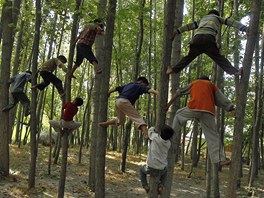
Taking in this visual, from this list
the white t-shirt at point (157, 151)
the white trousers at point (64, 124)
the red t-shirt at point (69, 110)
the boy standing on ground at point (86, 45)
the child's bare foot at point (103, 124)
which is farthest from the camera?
the white trousers at point (64, 124)

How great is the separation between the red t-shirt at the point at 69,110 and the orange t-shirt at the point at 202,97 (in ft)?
9.57

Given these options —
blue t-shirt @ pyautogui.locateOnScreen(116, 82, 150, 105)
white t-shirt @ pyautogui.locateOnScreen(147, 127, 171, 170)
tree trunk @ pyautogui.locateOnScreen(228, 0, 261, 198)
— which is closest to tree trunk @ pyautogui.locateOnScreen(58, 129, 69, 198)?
blue t-shirt @ pyautogui.locateOnScreen(116, 82, 150, 105)

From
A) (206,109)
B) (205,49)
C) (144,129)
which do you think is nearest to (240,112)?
(206,109)

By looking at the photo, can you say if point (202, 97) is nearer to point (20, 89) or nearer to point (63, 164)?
point (63, 164)

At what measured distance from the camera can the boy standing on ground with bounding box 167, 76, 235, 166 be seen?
5.29m

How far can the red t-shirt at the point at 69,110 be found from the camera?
23.2ft

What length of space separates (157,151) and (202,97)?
1290 mm

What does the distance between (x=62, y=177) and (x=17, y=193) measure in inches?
121

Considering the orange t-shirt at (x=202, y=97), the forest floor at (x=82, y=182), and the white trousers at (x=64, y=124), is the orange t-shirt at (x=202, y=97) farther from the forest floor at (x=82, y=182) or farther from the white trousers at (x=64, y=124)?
the forest floor at (x=82, y=182)

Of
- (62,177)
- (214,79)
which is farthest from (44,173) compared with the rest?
(214,79)

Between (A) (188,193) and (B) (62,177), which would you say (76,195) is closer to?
(B) (62,177)

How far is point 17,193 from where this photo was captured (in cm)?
909

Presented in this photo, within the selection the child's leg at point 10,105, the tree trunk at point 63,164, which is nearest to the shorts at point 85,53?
the tree trunk at point 63,164

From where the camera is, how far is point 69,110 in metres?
7.19
